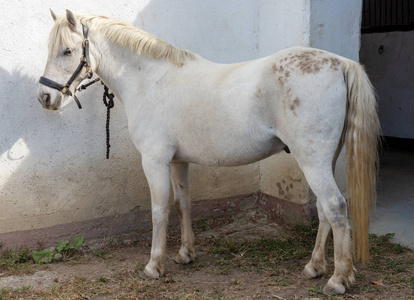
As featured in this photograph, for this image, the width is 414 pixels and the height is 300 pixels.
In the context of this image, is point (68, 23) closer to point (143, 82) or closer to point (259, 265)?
point (143, 82)

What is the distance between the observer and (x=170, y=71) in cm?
348

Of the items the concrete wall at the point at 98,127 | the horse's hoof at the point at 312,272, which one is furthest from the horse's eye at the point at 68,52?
the horse's hoof at the point at 312,272

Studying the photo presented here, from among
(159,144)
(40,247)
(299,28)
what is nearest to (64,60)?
(159,144)

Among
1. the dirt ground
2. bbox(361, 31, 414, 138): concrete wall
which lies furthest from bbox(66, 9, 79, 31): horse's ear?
bbox(361, 31, 414, 138): concrete wall

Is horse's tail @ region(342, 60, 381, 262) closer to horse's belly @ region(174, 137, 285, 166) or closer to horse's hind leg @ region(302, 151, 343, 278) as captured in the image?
horse's hind leg @ region(302, 151, 343, 278)

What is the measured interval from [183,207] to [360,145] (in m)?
1.55

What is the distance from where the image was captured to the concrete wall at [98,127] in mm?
3777

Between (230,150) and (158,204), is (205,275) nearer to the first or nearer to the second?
(158,204)

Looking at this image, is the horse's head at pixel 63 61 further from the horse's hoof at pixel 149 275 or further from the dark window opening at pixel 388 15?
the dark window opening at pixel 388 15

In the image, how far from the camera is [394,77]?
8.80 meters

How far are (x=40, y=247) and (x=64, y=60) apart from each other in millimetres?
1643

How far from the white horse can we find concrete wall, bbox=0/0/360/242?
1.92 feet

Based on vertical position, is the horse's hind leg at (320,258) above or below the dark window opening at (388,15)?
below

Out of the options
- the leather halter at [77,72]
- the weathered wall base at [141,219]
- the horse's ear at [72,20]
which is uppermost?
the horse's ear at [72,20]
